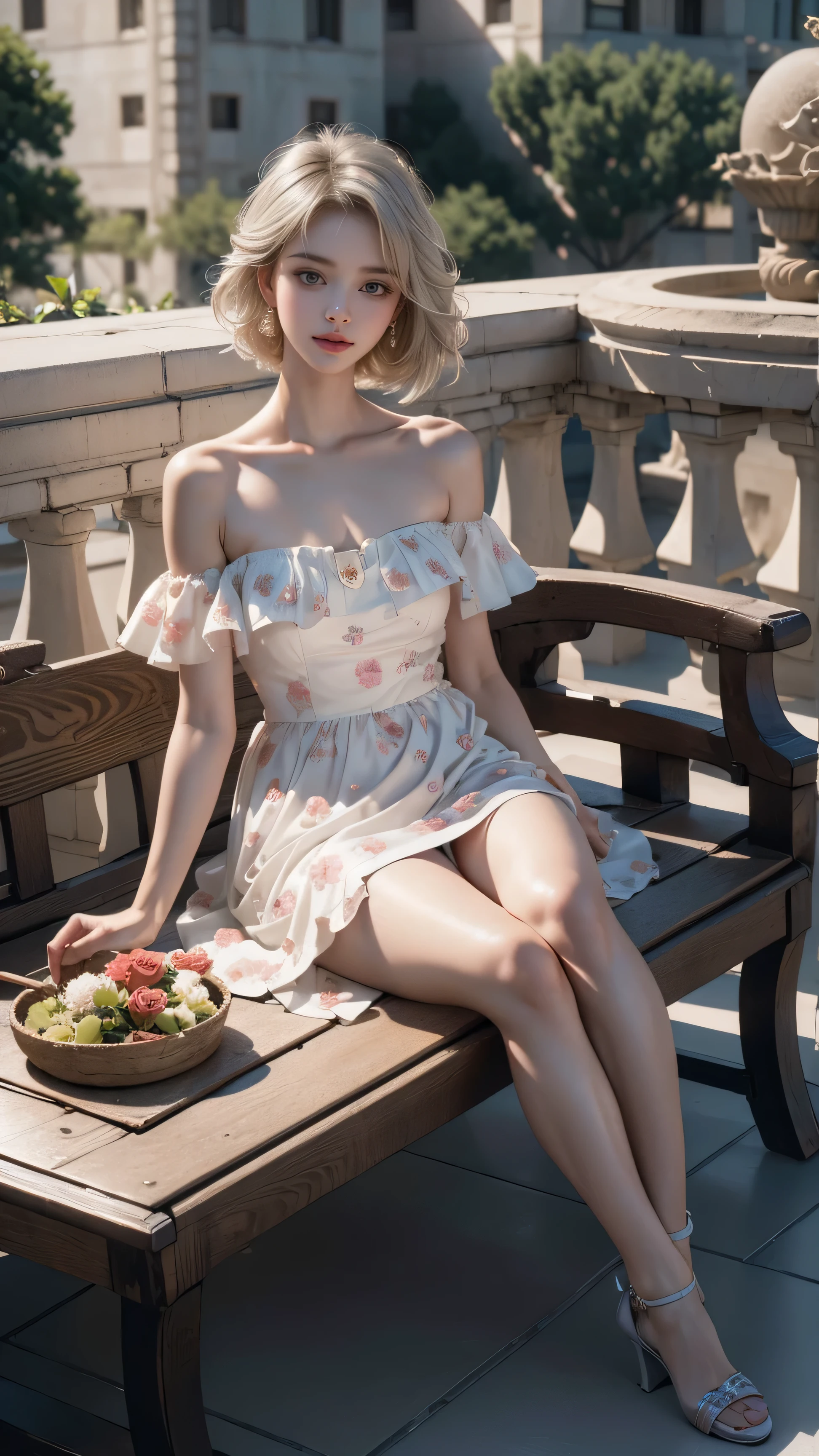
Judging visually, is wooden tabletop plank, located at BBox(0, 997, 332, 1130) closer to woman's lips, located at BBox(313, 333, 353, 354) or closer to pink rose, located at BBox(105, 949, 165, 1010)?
pink rose, located at BBox(105, 949, 165, 1010)

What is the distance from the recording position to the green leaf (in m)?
5.06

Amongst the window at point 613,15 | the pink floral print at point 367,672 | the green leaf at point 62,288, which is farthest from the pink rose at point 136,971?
the window at point 613,15

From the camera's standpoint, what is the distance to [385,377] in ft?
8.83

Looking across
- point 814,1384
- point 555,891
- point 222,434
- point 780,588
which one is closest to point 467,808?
point 555,891

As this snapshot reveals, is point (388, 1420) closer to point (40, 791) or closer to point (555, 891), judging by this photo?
A: point (555, 891)

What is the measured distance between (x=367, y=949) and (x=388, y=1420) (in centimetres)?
64

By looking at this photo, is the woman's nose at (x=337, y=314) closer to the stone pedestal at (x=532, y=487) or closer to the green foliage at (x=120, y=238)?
the stone pedestal at (x=532, y=487)

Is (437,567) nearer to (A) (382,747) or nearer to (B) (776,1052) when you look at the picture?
(A) (382,747)

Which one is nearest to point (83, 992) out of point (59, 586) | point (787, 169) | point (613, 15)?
point (59, 586)

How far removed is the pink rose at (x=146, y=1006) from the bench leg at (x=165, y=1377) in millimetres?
329

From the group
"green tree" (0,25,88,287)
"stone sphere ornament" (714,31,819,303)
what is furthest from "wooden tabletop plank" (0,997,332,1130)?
"green tree" (0,25,88,287)

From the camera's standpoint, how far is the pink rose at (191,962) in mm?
2129

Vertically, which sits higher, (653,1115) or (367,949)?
(367,949)

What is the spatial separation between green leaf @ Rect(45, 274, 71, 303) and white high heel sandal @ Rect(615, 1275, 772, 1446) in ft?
12.2
